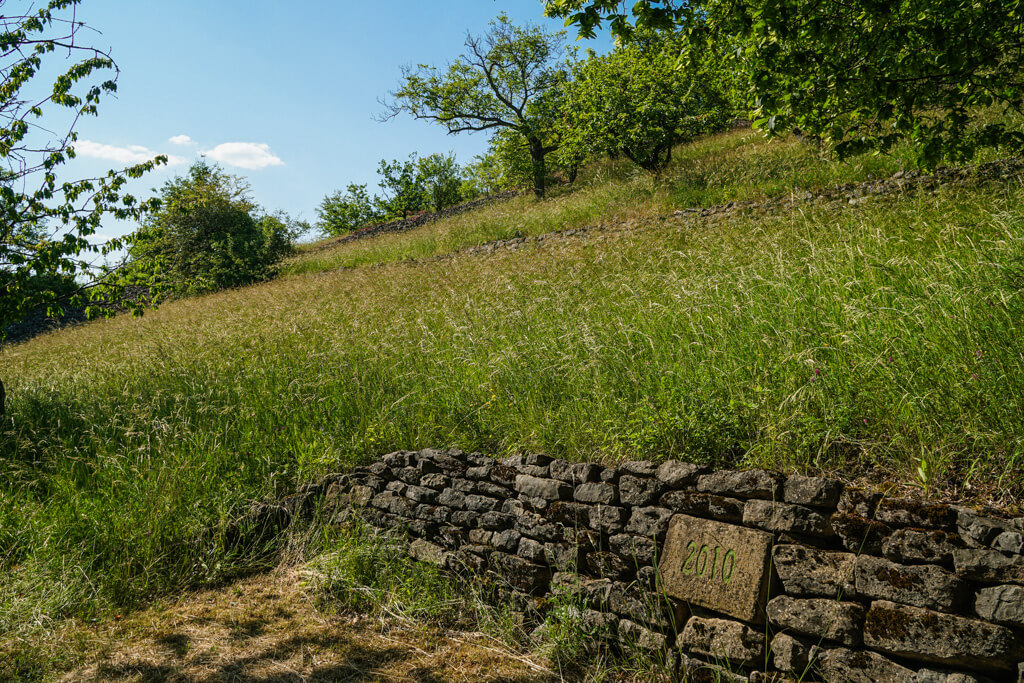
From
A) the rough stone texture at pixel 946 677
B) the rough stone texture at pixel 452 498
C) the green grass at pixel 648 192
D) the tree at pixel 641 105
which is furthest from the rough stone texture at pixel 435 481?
the tree at pixel 641 105

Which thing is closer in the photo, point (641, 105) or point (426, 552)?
point (426, 552)

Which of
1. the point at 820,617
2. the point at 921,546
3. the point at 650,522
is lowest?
the point at 820,617

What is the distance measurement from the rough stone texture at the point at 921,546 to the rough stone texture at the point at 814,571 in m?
0.15

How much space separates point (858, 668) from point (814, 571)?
37 cm

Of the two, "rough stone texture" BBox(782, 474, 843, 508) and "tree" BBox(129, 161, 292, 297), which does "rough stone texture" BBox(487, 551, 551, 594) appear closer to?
"rough stone texture" BBox(782, 474, 843, 508)

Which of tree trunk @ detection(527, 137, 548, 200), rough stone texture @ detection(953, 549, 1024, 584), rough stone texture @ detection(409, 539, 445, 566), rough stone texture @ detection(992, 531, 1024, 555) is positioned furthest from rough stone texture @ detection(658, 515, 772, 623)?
tree trunk @ detection(527, 137, 548, 200)

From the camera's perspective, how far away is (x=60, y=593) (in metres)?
3.99

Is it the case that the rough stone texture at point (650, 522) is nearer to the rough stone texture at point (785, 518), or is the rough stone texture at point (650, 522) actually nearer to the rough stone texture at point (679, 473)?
the rough stone texture at point (679, 473)

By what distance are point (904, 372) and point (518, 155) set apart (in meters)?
20.5

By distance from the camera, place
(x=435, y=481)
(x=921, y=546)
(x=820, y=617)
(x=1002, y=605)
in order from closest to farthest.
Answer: (x=1002, y=605) → (x=921, y=546) → (x=820, y=617) → (x=435, y=481)

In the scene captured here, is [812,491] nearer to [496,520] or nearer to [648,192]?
[496,520]

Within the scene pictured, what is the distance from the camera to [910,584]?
227 centimetres

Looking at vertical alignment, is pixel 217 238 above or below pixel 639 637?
above

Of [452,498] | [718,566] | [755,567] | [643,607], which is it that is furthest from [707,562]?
[452,498]
